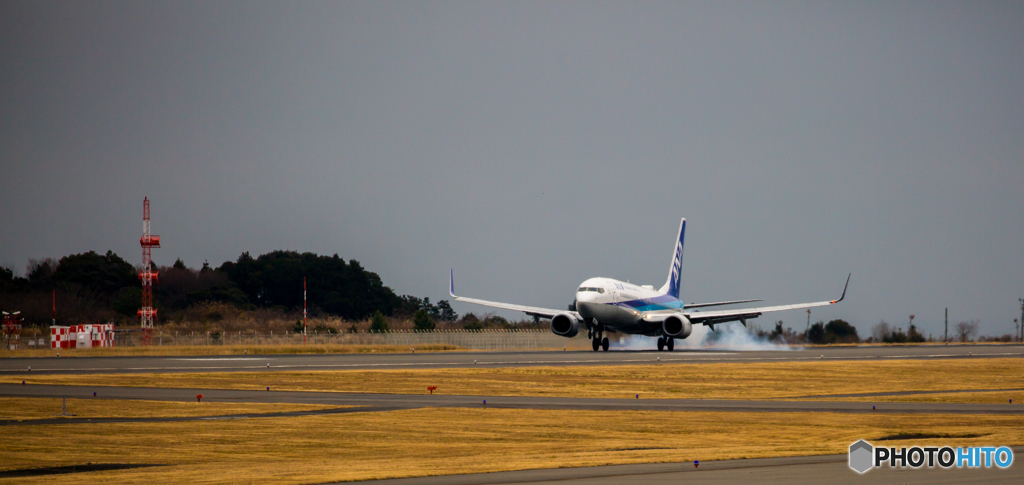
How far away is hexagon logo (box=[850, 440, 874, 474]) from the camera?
15750 millimetres

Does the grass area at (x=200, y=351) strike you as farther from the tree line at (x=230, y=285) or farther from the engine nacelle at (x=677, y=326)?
the tree line at (x=230, y=285)

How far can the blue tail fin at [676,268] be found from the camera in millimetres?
82625

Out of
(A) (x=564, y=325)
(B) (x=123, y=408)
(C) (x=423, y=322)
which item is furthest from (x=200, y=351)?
(B) (x=123, y=408)

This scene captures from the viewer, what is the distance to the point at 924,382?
135ft

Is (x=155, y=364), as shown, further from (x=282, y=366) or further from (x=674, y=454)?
(x=674, y=454)

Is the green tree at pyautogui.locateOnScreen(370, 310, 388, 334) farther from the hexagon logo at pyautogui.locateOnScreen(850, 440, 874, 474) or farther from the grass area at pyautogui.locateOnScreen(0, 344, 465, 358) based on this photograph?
the hexagon logo at pyautogui.locateOnScreen(850, 440, 874, 474)

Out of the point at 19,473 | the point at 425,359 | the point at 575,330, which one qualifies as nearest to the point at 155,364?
the point at 425,359

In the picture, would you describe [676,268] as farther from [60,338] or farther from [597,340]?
[60,338]

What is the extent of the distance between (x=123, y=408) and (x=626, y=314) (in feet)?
146

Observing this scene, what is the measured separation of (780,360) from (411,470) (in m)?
42.1

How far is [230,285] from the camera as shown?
129 metres

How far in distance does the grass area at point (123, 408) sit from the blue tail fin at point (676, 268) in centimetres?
5709

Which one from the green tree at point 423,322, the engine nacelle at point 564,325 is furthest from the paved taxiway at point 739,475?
the green tree at point 423,322

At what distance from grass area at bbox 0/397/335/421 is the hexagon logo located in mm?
15512
